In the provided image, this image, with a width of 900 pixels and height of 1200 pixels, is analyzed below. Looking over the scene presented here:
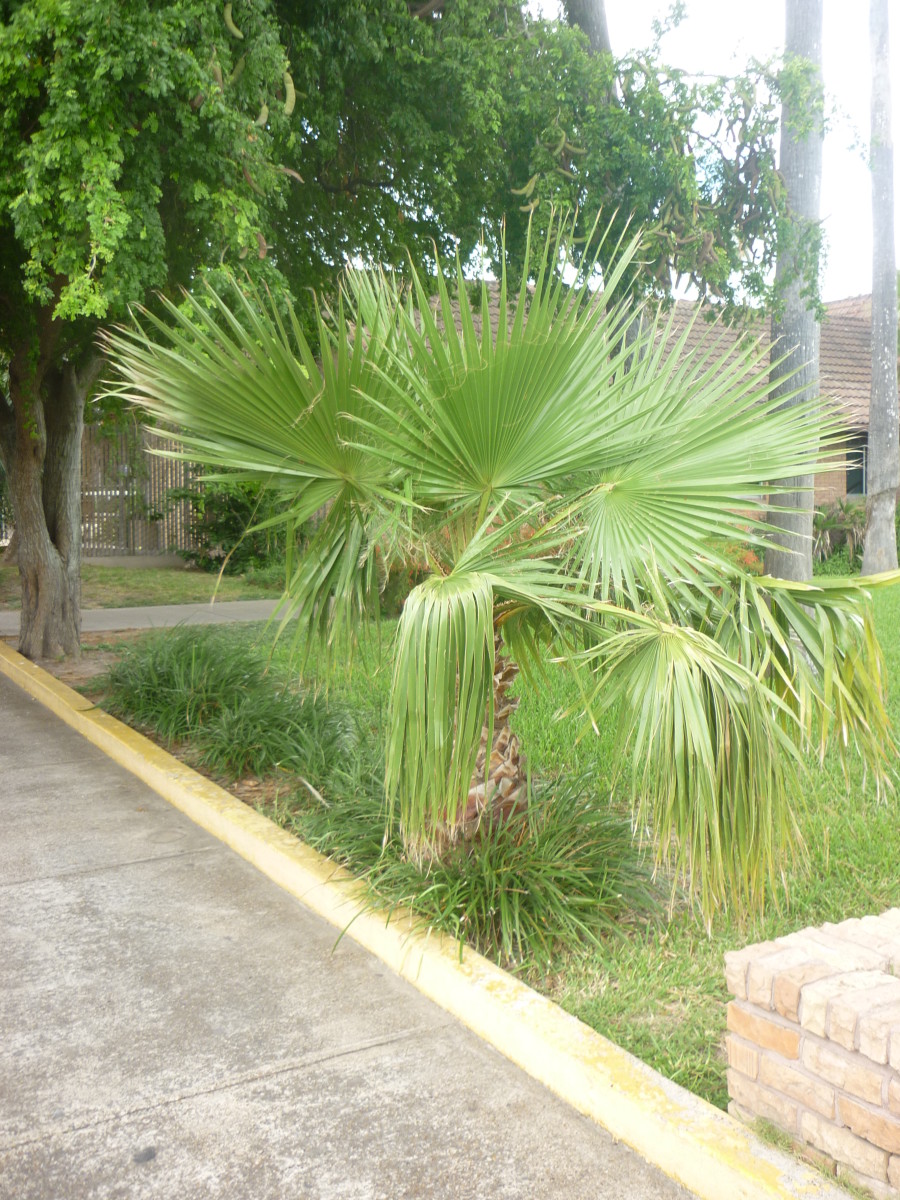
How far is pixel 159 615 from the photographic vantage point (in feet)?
44.8

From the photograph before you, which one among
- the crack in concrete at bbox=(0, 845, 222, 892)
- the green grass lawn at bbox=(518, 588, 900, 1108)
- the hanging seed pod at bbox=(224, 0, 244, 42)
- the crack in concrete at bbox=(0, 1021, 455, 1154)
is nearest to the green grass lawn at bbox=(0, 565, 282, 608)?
the hanging seed pod at bbox=(224, 0, 244, 42)

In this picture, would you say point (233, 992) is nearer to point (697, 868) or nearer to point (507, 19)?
point (697, 868)

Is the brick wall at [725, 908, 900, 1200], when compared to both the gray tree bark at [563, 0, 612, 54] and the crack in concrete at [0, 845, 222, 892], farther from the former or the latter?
the gray tree bark at [563, 0, 612, 54]

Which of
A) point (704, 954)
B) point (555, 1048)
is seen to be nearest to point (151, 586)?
point (704, 954)

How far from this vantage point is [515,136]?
9586mm

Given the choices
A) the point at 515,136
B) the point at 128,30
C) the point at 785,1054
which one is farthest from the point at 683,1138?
the point at 515,136

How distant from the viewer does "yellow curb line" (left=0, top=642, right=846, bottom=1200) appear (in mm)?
2725

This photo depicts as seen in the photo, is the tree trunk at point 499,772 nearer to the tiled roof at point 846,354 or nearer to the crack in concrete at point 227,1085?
the crack in concrete at point 227,1085

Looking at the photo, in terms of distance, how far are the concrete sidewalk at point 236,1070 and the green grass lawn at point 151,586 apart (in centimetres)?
1040

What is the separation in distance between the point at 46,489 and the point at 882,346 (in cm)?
1208

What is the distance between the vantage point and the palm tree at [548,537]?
3432 millimetres

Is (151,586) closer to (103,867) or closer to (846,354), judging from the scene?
(103,867)

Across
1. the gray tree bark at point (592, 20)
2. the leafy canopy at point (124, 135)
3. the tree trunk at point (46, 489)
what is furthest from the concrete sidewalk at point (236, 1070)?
the gray tree bark at point (592, 20)

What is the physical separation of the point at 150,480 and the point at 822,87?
14472 mm
